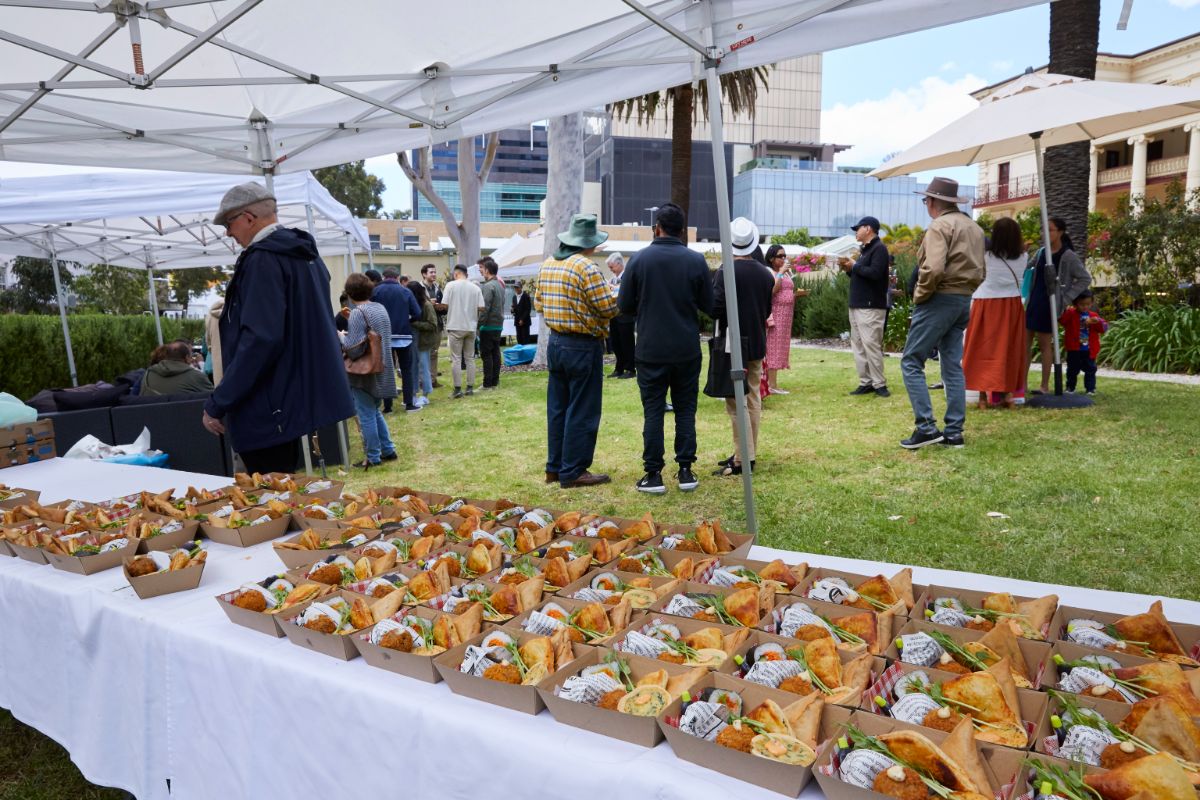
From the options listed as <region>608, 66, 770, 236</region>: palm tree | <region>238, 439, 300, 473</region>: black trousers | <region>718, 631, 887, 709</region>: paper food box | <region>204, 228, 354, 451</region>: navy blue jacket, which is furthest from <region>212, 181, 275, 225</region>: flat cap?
<region>608, 66, 770, 236</region>: palm tree

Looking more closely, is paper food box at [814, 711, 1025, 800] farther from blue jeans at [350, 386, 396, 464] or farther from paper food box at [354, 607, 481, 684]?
blue jeans at [350, 386, 396, 464]

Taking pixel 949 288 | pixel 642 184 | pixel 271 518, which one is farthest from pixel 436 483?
pixel 642 184

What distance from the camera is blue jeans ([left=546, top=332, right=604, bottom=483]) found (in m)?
5.13

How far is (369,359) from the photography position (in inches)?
244

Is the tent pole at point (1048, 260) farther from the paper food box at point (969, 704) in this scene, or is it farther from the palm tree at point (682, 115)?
the paper food box at point (969, 704)

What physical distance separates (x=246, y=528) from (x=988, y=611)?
6.46 ft

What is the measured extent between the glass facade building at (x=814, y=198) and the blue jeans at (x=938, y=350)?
70523 millimetres

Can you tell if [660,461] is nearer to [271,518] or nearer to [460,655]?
[271,518]

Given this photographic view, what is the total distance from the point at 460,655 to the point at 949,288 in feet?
16.0

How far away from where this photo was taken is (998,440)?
580 centimetres

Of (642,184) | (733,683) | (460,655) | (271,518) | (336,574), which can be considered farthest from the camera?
(642,184)

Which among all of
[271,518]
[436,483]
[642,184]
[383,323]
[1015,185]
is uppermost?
[642,184]

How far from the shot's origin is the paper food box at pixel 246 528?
2.25 m

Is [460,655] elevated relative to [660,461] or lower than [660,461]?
elevated
